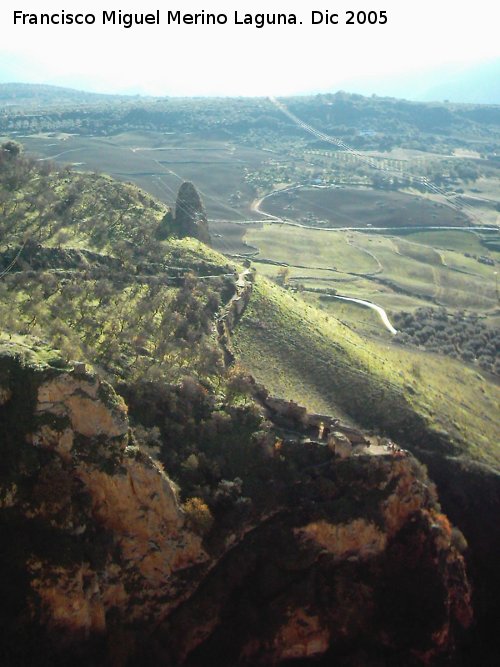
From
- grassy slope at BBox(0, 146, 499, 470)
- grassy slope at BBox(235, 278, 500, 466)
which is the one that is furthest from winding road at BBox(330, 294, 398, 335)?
grassy slope at BBox(235, 278, 500, 466)

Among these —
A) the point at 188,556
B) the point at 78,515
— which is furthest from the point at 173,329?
the point at 78,515

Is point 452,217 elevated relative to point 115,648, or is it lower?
elevated

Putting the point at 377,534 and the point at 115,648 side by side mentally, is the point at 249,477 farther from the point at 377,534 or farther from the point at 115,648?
the point at 115,648

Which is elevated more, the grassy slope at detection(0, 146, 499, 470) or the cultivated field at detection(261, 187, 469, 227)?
the cultivated field at detection(261, 187, 469, 227)

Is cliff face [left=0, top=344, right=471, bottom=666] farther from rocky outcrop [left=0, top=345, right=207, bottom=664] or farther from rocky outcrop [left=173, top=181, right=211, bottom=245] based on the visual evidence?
rocky outcrop [left=173, top=181, right=211, bottom=245]

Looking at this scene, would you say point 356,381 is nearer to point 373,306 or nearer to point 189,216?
point 189,216

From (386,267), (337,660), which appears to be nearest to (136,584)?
(337,660)
